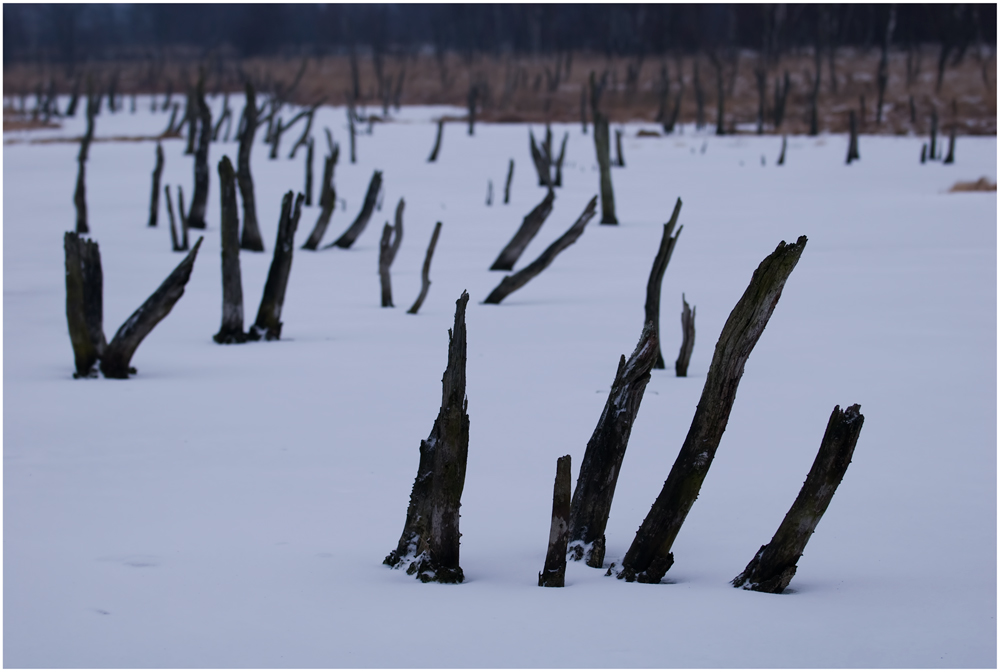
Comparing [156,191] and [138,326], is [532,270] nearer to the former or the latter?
[138,326]

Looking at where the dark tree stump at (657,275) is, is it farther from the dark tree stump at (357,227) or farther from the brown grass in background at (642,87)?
the brown grass in background at (642,87)

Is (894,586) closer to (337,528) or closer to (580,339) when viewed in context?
(337,528)

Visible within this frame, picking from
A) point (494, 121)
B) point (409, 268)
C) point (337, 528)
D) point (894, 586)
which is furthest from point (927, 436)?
point (494, 121)

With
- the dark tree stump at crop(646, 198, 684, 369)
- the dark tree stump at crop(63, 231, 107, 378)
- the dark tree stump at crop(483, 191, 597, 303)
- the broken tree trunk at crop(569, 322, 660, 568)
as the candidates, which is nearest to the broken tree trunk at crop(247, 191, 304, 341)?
the dark tree stump at crop(63, 231, 107, 378)

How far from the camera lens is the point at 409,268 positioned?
40.4 ft

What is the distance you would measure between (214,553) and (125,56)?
6558 cm

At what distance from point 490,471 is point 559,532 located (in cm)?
143

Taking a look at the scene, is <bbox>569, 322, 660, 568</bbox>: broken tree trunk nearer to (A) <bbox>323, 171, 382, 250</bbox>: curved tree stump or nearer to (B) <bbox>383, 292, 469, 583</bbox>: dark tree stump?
(B) <bbox>383, 292, 469, 583</bbox>: dark tree stump

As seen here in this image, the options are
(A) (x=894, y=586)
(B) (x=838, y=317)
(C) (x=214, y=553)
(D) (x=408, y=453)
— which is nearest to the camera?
(A) (x=894, y=586)

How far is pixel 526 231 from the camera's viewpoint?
1116 centimetres

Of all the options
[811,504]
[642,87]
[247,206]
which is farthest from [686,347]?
[642,87]

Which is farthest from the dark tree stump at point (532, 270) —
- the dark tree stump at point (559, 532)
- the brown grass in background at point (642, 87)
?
the brown grass in background at point (642, 87)

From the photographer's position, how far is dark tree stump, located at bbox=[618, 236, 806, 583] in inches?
122

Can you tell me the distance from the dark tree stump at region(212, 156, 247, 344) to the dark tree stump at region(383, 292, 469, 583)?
479cm
